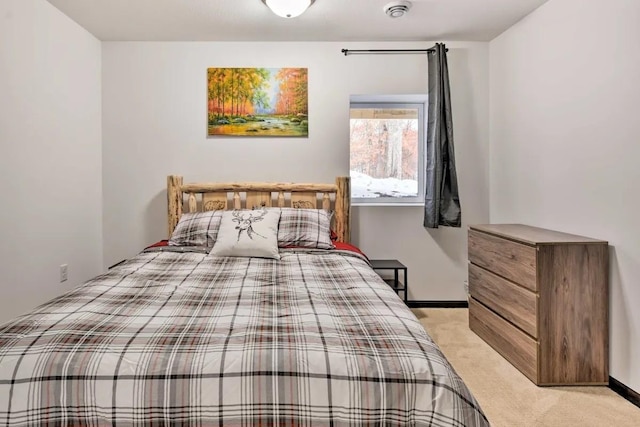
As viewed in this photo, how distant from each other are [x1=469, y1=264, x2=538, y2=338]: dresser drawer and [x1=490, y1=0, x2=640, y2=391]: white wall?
0.40 meters

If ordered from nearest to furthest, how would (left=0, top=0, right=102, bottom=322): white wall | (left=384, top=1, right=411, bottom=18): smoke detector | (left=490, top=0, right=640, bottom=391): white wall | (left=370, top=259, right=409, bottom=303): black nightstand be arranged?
(left=490, top=0, right=640, bottom=391): white wall, (left=0, top=0, right=102, bottom=322): white wall, (left=384, top=1, right=411, bottom=18): smoke detector, (left=370, top=259, right=409, bottom=303): black nightstand

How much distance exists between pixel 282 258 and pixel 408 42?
2.17m

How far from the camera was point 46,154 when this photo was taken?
8.65 feet

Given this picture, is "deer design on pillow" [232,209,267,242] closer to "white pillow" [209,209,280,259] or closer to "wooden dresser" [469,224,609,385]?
"white pillow" [209,209,280,259]

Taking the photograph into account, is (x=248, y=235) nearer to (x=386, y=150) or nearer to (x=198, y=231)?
(x=198, y=231)

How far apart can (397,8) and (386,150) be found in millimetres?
1242

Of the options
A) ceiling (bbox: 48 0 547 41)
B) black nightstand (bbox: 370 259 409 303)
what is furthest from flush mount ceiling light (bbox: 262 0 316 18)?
black nightstand (bbox: 370 259 409 303)

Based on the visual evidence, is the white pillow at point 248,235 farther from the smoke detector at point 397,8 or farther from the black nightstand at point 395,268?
the smoke detector at point 397,8

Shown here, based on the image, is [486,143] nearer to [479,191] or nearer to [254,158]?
[479,191]

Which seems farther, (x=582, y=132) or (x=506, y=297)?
(x=506, y=297)

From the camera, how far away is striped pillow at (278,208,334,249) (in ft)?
8.86

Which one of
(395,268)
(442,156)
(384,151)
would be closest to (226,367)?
(395,268)

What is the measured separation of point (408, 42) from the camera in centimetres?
337

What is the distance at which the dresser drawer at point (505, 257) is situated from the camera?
7.23 feet
